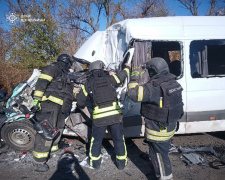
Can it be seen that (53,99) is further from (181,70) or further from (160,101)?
(181,70)

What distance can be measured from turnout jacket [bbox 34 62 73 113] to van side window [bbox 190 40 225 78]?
2.49 meters

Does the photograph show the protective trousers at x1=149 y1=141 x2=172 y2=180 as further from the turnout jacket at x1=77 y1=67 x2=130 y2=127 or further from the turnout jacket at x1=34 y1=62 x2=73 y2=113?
the turnout jacket at x1=34 y1=62 x2=73 y2=113

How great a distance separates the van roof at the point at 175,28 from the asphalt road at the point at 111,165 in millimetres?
2337

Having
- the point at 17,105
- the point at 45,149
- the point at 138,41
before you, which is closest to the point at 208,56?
the point at 138,41

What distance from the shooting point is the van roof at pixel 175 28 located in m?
3.15

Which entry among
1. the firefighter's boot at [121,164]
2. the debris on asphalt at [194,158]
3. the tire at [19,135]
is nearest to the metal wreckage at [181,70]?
the tire at [19,135]

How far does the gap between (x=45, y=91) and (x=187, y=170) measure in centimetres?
296

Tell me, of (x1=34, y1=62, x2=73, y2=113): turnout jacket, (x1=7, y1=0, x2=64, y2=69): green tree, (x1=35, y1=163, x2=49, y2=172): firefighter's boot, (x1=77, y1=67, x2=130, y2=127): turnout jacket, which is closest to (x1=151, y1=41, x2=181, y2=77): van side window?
(x1=77, y1=67, x2=130, y2=127): turnout jacket

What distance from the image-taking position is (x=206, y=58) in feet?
10.8

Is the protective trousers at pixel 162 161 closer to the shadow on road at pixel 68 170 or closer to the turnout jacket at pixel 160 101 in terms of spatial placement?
the turnout jacket at pixel 160 101

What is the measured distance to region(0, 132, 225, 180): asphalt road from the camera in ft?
9.30

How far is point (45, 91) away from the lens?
3152 millimetres

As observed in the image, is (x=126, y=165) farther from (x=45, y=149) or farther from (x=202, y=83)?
A: (x=202, y=83)

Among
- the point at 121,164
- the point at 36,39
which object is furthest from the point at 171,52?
the point at 36,39
